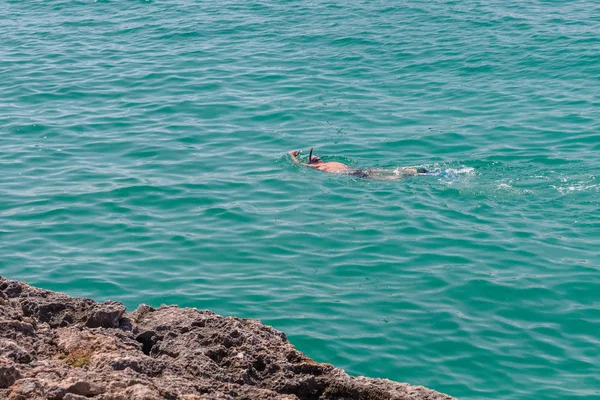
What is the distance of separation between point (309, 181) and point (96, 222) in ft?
10.7

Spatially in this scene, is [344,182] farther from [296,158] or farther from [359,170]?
[296,158]

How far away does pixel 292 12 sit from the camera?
73.3 feet

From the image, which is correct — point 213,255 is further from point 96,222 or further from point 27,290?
point 27,290

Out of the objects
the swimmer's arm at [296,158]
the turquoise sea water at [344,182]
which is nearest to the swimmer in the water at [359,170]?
the swimmer's arm at [296,158]

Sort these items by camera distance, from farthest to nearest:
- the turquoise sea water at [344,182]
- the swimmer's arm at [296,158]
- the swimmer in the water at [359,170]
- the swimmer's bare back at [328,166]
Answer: the swimmer's arm at [296,158] < the swimmer's bare back at [328,166] < the swimmer in the water at [359,170] < the turquoise sea water at [344,182]

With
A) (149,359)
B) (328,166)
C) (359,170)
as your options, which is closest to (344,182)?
(359,170)

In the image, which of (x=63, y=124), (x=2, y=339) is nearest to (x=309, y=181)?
(x=63, y=124)

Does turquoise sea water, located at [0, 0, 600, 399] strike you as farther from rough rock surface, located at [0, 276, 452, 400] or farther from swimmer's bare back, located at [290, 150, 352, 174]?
rough rock surface, located at [0, 276, 452, 400]

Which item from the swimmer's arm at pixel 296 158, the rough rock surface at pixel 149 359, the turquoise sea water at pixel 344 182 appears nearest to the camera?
the rough rock surface at pixel 149 359

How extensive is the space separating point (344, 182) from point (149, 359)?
26.5 feet

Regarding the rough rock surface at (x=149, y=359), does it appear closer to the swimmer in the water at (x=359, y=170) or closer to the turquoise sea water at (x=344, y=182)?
the turquoise sea water at (x=344, y=182)

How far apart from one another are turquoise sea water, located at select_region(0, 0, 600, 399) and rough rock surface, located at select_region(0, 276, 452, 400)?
276 centimetres

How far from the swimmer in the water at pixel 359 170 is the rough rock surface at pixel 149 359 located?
7175 millimetres

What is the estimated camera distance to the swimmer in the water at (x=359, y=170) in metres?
12.3
